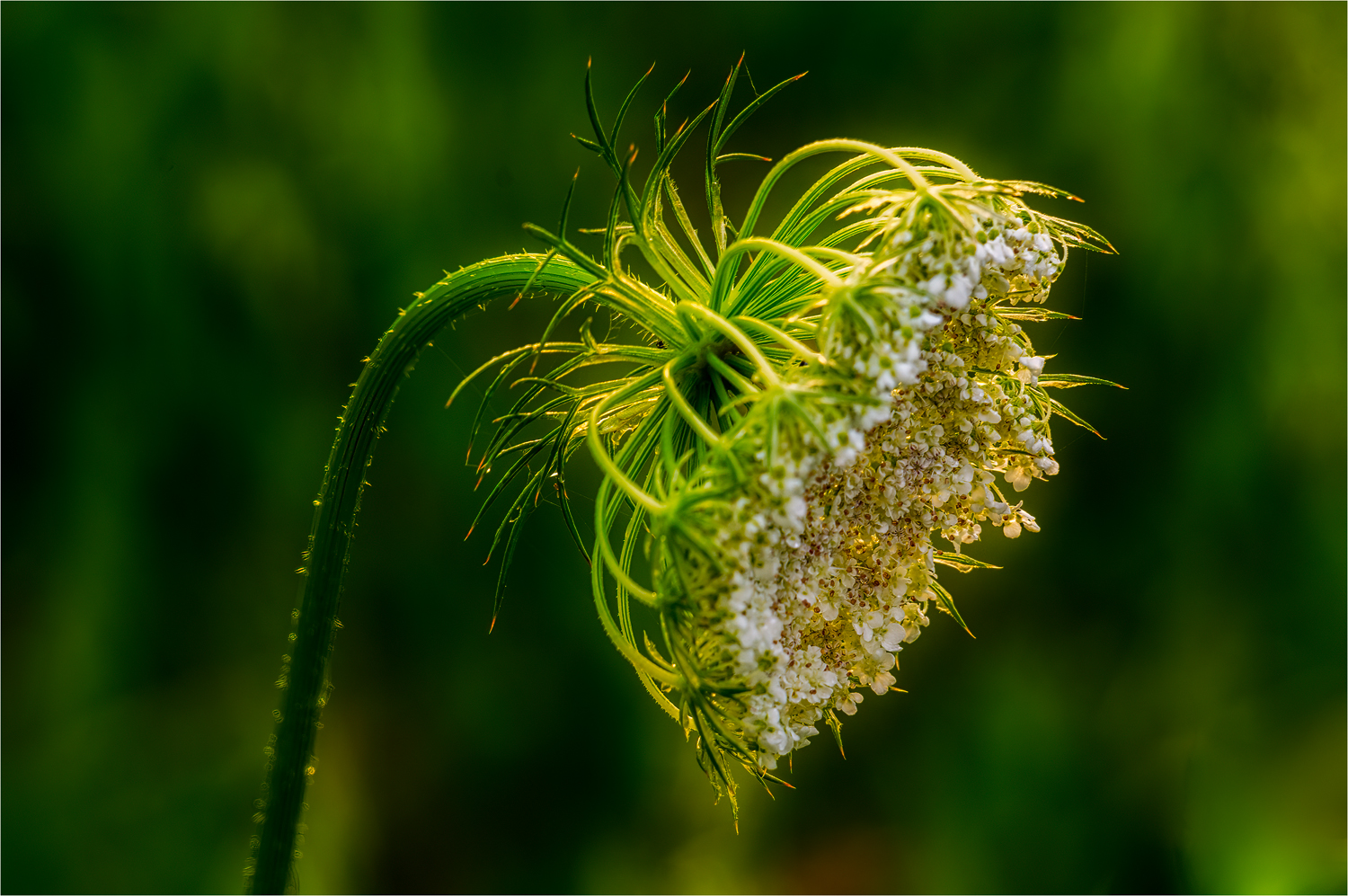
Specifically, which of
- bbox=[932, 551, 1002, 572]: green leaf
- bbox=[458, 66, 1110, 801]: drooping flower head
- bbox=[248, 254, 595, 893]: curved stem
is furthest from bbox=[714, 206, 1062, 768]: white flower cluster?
bbox=[248, 254, 595, 893]: curved stem

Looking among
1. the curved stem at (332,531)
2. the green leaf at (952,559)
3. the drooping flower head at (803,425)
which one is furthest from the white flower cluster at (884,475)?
the curved stem at (332,531)

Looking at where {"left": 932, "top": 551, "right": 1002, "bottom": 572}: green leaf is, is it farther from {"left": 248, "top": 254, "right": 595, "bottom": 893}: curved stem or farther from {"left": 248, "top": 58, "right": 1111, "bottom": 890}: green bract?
{"left": 248, "top": 254, "right": 595, "bottom": 893}: curved stem

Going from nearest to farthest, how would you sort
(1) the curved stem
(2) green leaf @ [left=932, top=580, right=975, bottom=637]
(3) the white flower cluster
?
(3) the white flower cluster → (1) the curved stem → (2) green leaf @ [left=932, top=580, right=975, bottom=637]

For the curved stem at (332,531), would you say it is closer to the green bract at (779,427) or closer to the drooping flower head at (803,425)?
the green bract at (779,427)

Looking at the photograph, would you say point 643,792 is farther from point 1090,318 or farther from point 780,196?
point 1090,318

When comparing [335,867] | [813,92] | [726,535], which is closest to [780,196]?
[813,92]

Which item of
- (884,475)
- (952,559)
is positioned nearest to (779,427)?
(884,475)

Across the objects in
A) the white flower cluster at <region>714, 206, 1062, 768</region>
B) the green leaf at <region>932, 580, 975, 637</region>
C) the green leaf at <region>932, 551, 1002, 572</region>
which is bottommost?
the green leaf at <region>932, 580, 975, 637</region>
